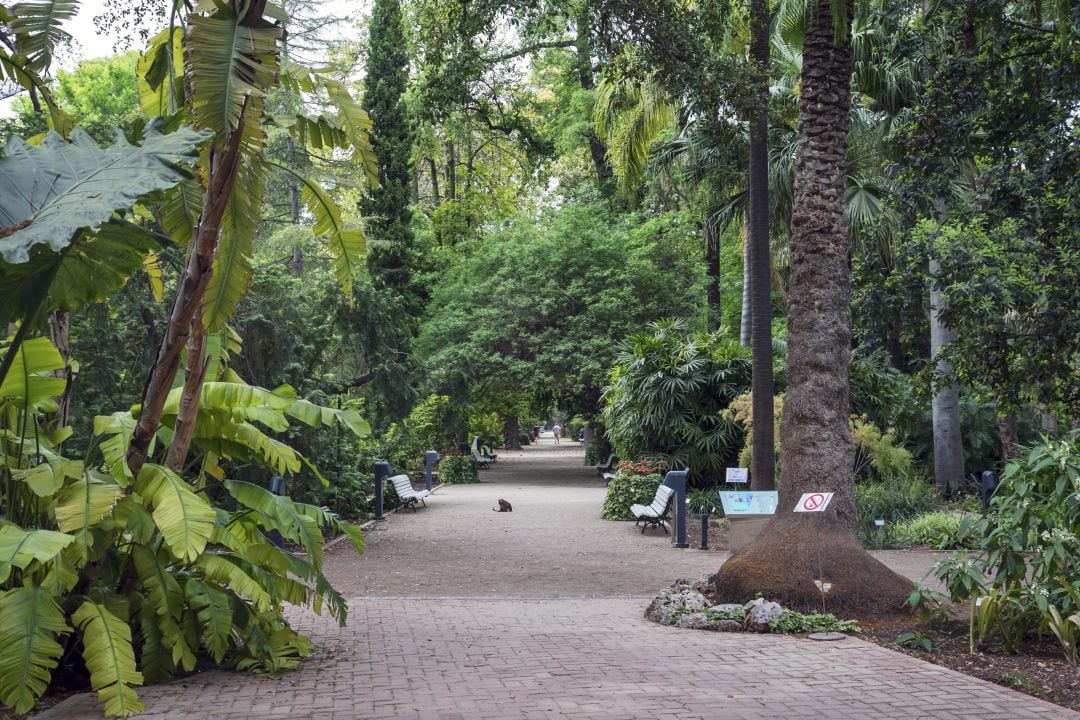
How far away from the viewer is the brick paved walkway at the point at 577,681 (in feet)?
19.8

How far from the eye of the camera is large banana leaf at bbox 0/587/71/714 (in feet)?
18.3

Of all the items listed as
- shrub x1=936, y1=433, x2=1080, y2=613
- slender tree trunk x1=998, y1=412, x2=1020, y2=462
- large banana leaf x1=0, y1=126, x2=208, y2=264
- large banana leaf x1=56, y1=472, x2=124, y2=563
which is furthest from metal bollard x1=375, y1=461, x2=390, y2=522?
large banana leaf x1=0, y1=126, x2=208, y2=264

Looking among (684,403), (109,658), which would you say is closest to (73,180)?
(109,658)

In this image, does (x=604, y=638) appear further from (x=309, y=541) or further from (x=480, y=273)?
(x=480, y=273)

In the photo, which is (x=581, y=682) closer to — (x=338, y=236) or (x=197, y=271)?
(x=197, y=271)

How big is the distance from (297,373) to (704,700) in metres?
10.7

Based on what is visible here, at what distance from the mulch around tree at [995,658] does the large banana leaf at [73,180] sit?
6080mm

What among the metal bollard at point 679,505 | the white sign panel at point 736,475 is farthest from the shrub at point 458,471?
the white sign panel at point 736,475

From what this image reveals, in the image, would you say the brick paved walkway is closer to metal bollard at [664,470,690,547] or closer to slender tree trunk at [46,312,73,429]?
slender tree trunk at [46,312,73,429]

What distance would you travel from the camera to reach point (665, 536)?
17.6m

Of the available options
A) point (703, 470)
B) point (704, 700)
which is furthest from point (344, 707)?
point (703, 470)

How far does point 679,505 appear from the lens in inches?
636

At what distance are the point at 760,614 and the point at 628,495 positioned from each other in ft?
38.3

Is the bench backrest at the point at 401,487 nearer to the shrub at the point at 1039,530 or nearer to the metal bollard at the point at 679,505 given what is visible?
the metal bollard at the point at 679,505
